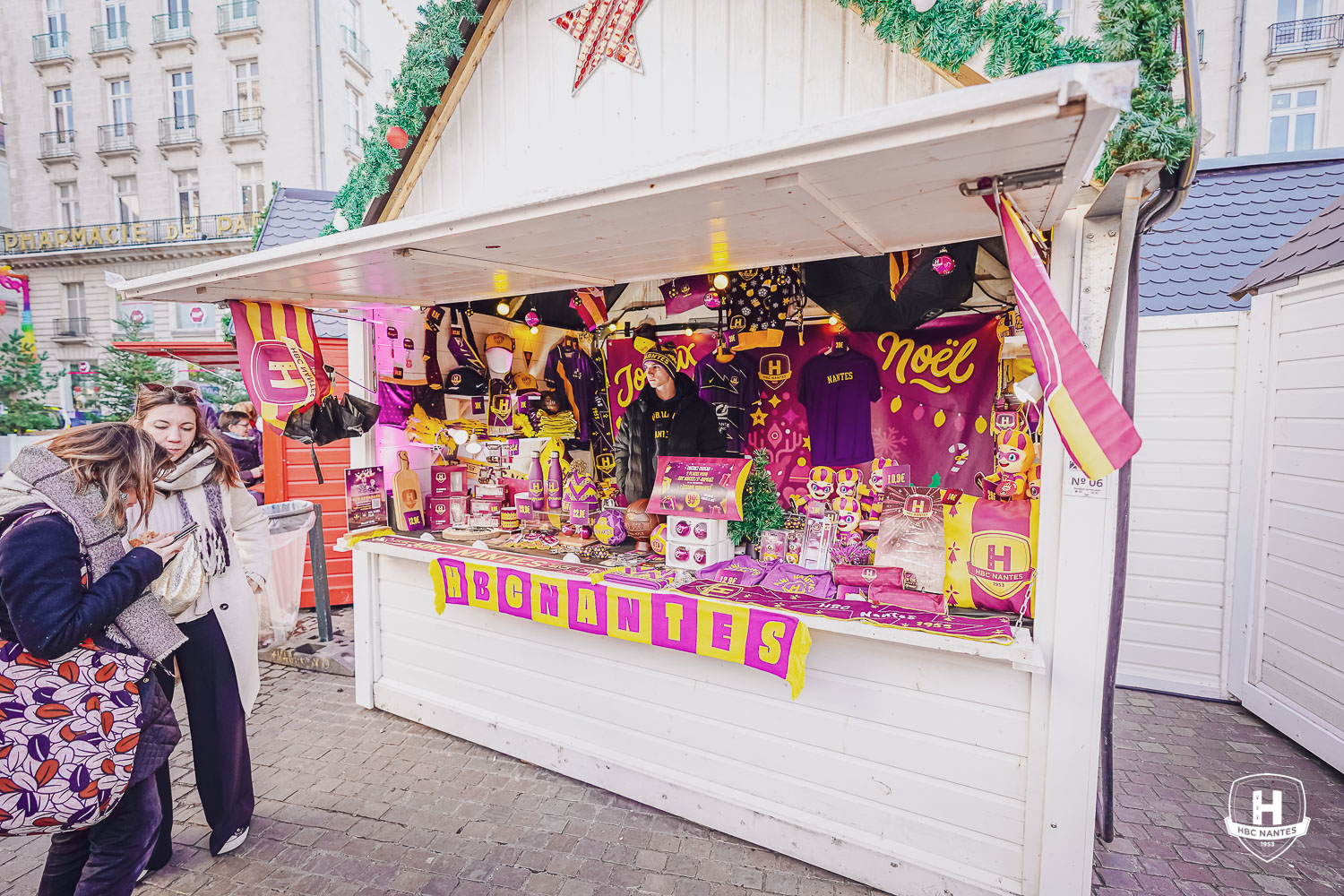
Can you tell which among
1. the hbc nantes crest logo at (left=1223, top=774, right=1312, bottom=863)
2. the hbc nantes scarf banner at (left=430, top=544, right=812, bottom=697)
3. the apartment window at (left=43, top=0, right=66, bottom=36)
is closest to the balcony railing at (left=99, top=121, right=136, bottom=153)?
the apartment window at (left=43, top=0, right=66, bottom=36)

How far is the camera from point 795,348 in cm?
445

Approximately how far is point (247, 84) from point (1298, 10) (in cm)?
2974

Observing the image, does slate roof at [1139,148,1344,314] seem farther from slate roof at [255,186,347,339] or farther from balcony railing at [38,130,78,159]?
balcony railing at [38,130,78,159]

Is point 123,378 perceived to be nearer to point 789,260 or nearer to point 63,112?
point 789,260

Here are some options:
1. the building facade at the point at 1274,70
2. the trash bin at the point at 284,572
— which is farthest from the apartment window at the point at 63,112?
the building facade at the point at 1274,70

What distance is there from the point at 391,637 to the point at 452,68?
3.81 meters

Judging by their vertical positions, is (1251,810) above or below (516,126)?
below

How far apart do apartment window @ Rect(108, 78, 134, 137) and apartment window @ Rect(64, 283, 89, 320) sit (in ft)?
19.3

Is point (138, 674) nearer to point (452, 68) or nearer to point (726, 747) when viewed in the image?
point (726, 747)

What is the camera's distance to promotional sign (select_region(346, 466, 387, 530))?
428cm

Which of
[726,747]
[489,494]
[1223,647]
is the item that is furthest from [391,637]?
[1223,647]

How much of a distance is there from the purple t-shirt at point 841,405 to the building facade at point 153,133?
2268cm

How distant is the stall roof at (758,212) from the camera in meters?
1.52

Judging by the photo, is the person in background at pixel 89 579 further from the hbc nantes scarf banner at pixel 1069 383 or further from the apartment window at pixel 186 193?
the apartment window at pixel 186 193
